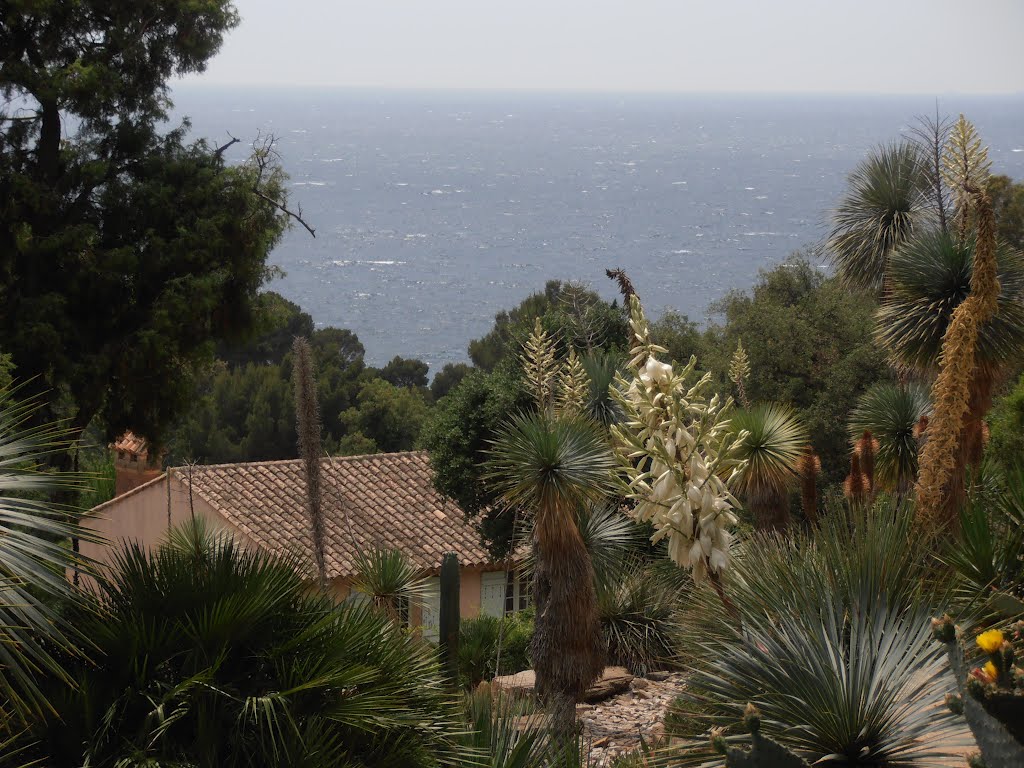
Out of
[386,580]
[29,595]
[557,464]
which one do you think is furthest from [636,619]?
[29,595]

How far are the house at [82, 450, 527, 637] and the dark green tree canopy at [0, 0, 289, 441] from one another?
259 cm

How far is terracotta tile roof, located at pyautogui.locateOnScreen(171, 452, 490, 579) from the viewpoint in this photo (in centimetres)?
2042

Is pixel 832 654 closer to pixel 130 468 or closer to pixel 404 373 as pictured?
pixel 130 468

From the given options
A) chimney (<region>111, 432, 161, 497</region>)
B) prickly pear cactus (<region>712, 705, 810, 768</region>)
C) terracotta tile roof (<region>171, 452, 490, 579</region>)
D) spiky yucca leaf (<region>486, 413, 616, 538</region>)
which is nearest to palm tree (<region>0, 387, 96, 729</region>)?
prickly pear cactus (<region>712, 705, 810, 768</region>)

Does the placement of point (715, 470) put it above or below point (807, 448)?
above

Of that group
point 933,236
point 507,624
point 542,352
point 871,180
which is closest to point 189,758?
point 542,352

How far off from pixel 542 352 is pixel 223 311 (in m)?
9.17

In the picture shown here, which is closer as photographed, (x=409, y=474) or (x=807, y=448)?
(x=807, y=448)

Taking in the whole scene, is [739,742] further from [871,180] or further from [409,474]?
[409,474]

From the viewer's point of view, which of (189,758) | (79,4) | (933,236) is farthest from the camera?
(79,4)

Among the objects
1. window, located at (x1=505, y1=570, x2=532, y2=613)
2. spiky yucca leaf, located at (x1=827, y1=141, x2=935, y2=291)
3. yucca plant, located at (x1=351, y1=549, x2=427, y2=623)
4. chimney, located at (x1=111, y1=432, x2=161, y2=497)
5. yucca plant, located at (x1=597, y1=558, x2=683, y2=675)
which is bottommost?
window, located at (x1=505, y1=570, x2=532, y2=613)

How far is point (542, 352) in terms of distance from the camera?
10.8 metres

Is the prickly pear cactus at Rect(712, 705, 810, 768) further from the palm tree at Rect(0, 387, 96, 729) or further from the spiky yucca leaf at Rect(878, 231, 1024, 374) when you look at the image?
the spiky yucca leaf at Rect(878, 231, 1024, 374)

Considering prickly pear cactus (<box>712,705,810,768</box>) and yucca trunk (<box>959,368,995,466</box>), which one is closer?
prickly pear cactus (<box>712,705,810,768</box>)
